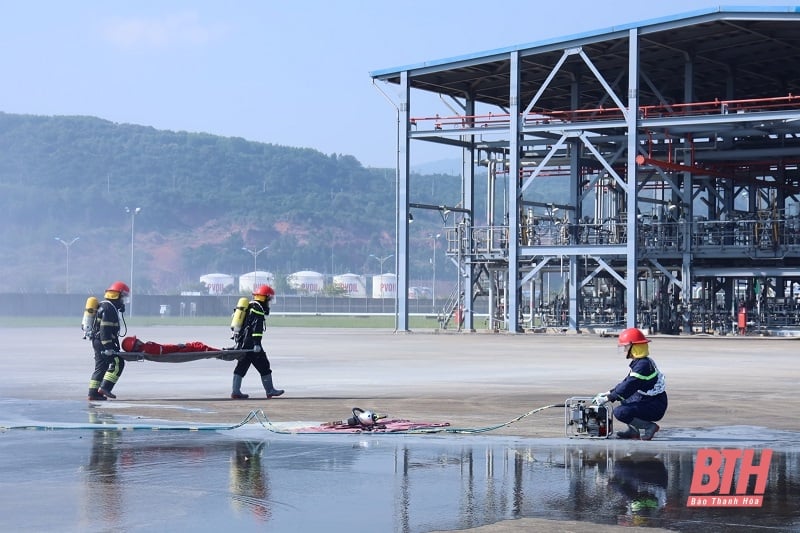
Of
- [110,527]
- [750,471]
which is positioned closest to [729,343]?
[750,471]

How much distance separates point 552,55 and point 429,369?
1193 inches

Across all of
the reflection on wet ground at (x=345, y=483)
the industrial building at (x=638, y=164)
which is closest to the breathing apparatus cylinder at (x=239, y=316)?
the reflection on wet ground at (x=345, y=483)

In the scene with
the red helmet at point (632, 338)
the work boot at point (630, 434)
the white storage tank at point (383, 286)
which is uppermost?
the white storage tank at point (383, 286)

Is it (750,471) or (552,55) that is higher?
(552,55)

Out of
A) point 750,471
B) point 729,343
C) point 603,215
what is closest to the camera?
point 750,471

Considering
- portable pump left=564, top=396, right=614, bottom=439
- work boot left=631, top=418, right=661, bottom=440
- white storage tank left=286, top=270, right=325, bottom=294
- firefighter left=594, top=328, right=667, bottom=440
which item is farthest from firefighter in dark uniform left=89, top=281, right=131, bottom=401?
white storage tank left=286, top=270, right=325, bottom=294

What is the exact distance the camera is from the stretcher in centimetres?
1914

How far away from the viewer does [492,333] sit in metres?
→ 57.1

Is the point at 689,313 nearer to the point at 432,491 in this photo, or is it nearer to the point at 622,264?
the point at 622,264

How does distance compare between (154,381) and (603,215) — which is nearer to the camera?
(154,381)

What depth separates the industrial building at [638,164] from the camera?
51.3 meters

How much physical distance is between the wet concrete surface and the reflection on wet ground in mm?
23

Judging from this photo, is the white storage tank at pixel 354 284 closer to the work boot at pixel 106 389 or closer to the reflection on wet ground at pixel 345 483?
the work boot at pixel 106 389

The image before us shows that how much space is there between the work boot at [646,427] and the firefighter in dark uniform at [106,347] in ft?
28.4
